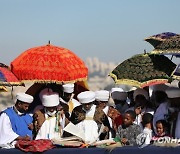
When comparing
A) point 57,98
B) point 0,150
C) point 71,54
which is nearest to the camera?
point 0,150

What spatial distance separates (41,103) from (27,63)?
624 millimetres

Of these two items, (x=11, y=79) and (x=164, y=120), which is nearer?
(x=164, y=120)

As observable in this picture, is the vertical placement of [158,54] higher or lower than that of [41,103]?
higher

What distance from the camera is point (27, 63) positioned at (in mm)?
10984

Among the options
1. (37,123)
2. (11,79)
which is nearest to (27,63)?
(11,79)

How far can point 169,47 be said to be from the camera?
33.2 ft

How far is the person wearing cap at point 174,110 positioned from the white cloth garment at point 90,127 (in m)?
1.04

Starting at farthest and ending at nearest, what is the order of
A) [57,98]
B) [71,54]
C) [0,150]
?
[71,54] < [57,98] < [0,150]

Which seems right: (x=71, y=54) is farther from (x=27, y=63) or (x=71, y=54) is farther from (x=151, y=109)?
(x=151, y=109)

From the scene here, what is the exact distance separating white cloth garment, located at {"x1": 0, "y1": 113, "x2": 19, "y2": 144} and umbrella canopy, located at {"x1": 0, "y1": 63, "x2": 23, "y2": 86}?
0.55 metres

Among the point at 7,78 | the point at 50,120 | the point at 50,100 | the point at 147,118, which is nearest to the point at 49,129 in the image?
the point at 50,120

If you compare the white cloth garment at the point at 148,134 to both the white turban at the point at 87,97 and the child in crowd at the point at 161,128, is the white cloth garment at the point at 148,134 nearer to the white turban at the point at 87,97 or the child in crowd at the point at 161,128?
the child in crowd at the point at 161,128

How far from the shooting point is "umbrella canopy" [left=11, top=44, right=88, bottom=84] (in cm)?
1081

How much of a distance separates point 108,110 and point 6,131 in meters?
1.44
